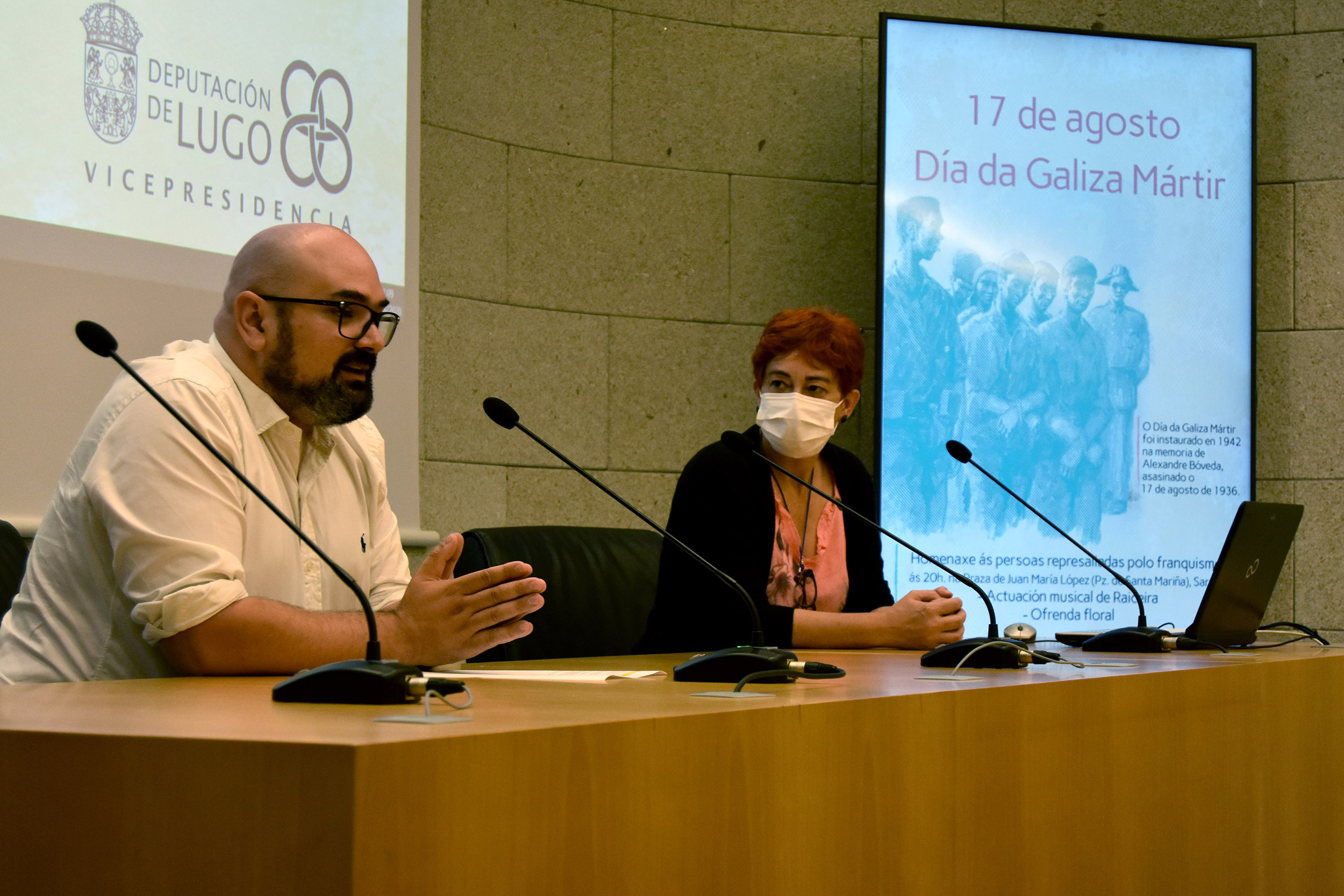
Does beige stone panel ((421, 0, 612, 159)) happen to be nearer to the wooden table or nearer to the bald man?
the bald man

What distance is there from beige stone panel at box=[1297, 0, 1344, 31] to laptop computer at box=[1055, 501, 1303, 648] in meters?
2.70

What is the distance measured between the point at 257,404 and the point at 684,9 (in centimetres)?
281

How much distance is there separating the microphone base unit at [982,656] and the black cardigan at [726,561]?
528mm

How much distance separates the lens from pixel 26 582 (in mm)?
1893

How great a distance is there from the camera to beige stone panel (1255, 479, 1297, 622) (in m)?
4.50

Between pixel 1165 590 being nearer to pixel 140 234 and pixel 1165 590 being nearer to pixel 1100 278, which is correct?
pixel 1100 278

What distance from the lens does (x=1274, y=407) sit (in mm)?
4566

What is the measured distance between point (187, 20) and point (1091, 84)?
9.07ft

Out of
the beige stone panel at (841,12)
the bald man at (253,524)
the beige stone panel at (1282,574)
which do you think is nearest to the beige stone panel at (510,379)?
the beige stone panel at (841,12)

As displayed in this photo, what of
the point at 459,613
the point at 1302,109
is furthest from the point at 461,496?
the point at 1302,109

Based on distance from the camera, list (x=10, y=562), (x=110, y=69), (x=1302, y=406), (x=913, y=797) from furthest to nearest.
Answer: (x=1302, y=406) < (x=110, y=69) < (x=10, y=562) < (x=913, y=797)

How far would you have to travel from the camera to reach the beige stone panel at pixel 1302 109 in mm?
4590

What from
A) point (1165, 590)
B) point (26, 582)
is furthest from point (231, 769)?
point (1165, 590)

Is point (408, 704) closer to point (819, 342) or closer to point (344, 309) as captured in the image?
point (344, 309)
